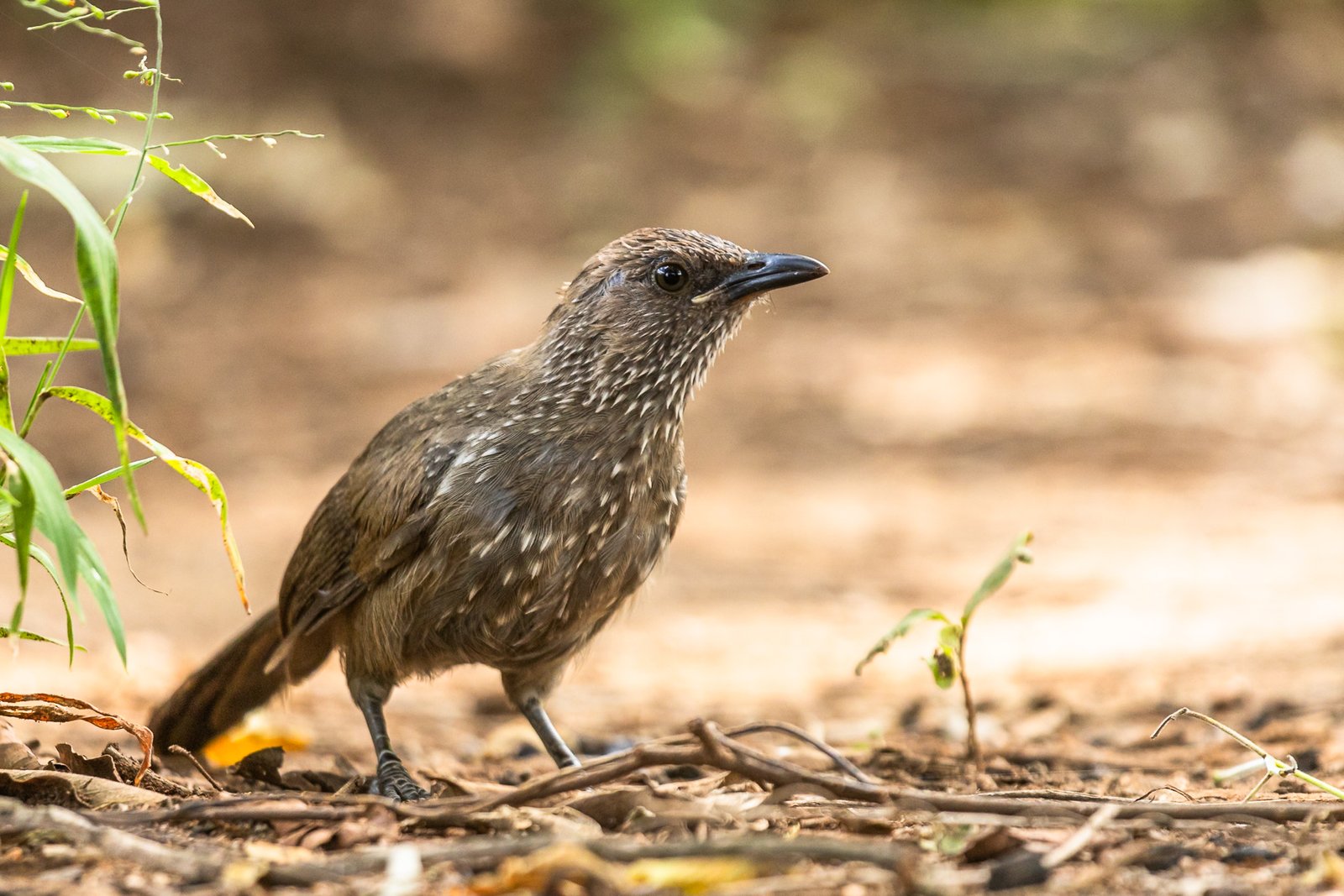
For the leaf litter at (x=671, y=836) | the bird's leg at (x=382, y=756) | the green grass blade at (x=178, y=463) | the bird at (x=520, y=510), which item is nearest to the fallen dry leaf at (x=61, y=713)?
the leaf litter at (x=671, y=836)

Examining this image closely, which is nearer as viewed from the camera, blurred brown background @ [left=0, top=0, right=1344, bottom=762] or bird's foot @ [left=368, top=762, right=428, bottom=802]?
bird's foot @ [left=368, top=762, right=428, bottom=802]

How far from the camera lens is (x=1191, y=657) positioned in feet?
17.4

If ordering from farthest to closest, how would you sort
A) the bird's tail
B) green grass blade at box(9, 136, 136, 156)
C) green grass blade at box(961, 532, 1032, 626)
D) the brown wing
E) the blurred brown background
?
the blurred brown background → the bird's tail → the brown wing → green grass blade at box(961, 532, 1032, 626) → green grass blade at box(9, 136, 136, 156)

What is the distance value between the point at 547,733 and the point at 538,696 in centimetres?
13

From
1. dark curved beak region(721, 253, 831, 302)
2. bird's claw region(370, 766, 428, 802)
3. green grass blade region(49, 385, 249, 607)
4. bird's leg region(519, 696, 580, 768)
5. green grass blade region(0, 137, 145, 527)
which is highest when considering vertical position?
dark curved beak region(721, 253, 831, 302)

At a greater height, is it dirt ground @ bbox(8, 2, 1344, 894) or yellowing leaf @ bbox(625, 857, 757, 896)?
dirt ground @ bbox(8, 2, 1344, 894)

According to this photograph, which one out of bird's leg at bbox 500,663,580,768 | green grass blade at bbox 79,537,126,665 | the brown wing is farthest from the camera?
bird's leg at bbox 500,663,580,768

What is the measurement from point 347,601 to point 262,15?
10.6m

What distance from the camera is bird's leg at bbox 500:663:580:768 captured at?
414 centimetres

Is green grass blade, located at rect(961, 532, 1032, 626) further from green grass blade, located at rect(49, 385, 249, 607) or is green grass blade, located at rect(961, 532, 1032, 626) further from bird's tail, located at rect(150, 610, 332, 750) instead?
bird's tail, located at rect(150, 610, 332, 750)

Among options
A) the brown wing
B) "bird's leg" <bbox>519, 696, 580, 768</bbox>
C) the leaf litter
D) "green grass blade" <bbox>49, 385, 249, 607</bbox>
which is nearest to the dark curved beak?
the brown wing

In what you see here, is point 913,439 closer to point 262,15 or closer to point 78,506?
point 78,506

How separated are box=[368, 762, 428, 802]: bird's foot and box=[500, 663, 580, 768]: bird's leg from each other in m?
0.45

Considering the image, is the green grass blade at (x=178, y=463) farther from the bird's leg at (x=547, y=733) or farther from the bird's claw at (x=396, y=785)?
the bird's leg at (x=547, y=733)
